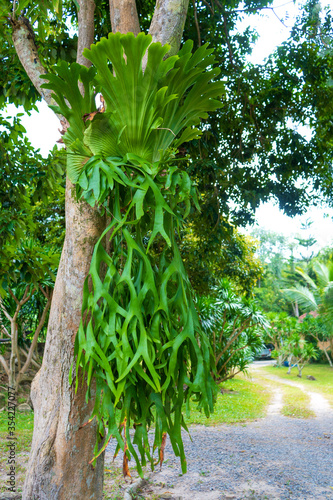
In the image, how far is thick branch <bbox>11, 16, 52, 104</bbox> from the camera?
8.70 feet

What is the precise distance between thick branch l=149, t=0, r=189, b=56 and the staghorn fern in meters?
0.53

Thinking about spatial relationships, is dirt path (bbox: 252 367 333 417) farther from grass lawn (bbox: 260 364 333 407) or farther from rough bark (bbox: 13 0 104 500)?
rough bark (bbox: 13 0 104 500)

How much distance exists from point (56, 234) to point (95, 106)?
6.94m

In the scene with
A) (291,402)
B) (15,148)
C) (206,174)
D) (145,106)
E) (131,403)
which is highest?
(15,148)

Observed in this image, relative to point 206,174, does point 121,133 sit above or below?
below

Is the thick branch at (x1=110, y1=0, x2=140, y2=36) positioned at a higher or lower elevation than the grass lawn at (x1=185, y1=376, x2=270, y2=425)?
higher

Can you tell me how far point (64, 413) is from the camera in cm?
192

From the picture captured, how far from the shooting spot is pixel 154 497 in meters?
3.87

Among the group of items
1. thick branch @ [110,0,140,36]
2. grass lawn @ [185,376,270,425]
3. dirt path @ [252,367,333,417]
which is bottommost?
dirt path @ [252,367,333,417]

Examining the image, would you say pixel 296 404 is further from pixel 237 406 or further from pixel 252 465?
pixel 252 465

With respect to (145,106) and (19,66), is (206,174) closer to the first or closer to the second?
(19,66)

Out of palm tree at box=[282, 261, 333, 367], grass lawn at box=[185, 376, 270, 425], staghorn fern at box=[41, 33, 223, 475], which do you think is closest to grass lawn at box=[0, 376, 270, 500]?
grass lawn at box=[185, 376, 270, 425]

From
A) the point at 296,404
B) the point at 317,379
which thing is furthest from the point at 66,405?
the point at 317,379

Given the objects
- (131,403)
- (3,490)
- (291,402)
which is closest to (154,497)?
(3,490)
